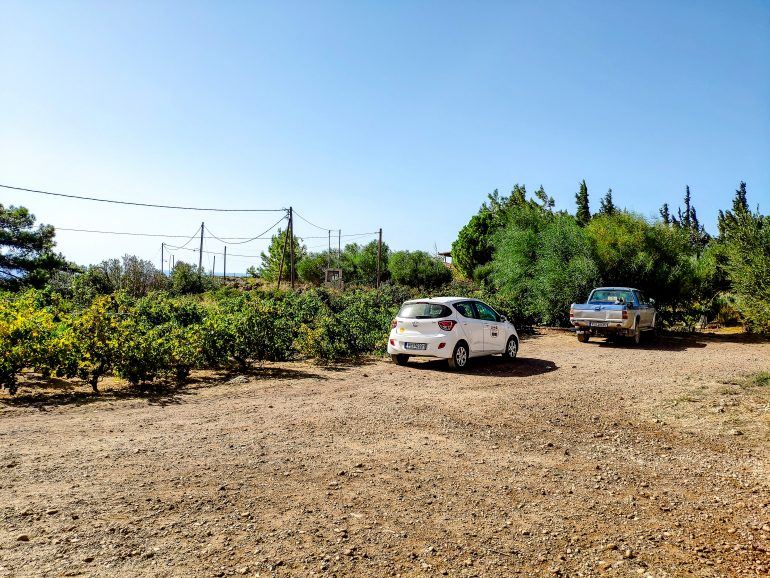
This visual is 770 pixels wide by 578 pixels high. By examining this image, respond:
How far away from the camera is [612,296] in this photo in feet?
65.8

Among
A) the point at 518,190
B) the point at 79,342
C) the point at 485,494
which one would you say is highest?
the point at 518,190

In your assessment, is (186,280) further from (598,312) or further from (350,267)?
(598,312)

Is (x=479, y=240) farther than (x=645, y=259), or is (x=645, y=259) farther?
(x=479, y=240)

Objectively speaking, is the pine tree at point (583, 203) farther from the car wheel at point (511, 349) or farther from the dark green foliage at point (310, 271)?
the car wheel at point (511, 349)

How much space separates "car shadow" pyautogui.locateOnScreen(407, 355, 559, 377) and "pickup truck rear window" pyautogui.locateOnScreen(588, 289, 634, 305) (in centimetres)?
581

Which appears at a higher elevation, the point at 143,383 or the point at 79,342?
the point at 79,342

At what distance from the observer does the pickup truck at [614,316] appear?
1820 cm

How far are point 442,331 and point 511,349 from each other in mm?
2972

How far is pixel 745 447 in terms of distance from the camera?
21.7 feet

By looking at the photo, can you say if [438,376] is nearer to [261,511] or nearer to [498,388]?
[498,388]

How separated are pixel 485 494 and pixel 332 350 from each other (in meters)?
9.33

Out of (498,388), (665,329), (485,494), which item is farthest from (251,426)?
(665,329)

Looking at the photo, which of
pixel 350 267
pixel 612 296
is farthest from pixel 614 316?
pixel 350 267

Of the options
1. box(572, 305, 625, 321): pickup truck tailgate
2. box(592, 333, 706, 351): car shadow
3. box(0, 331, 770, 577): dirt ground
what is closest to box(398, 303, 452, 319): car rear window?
box(0, 331, 770, 577): dirt ground
